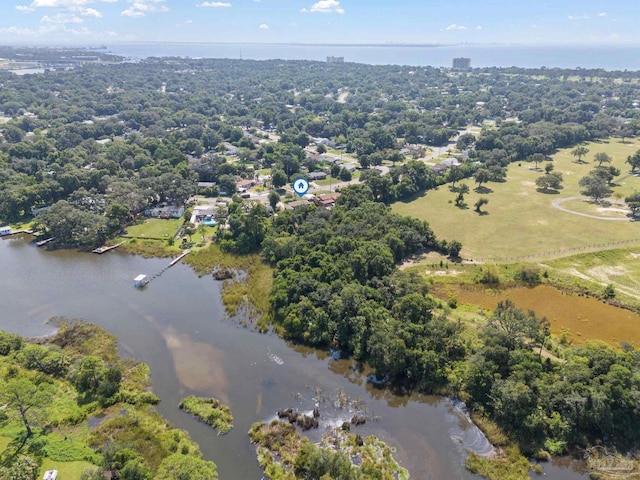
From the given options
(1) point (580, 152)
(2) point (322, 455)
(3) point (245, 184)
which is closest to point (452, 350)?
(2) point (322, 455)

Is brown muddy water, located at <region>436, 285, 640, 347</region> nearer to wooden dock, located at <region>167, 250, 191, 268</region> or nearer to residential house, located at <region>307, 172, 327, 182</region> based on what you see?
wooden dock, located at <region>167, 250, 191, 268</region>

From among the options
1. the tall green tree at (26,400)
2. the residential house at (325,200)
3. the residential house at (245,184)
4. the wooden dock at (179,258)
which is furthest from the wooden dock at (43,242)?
the residential house at (325,200)

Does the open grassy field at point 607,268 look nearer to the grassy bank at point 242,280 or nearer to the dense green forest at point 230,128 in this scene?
the dense green forest at point 230,128

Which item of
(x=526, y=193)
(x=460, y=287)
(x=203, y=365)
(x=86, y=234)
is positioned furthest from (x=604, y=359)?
(x=86, y=234)

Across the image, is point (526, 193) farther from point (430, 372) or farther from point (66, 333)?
point (66, 333)

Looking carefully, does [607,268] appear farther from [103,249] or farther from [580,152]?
[103,249]

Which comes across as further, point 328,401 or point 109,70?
point 109,70
